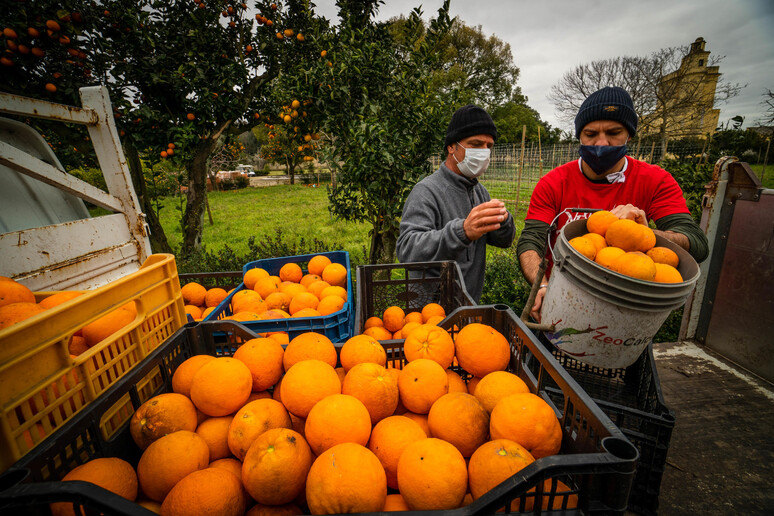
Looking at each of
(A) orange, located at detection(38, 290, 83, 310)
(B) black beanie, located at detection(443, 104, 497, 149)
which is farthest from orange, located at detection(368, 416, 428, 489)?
(B) black beanie, located at detection(443, 104, 497, 149)

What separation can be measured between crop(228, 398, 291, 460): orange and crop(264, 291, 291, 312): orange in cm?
121

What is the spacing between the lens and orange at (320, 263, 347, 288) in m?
Result: 2.85

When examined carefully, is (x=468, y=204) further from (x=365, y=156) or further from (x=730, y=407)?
(x=730, y=407)

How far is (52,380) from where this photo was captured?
96 cm

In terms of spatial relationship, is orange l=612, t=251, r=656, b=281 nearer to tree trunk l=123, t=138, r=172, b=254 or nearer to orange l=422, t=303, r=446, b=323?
orange l=422, t=303, r=446, b=323

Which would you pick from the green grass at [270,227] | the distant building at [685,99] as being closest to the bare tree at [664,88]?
the distant building at [685,99]

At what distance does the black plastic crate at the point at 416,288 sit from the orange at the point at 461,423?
1041 mm

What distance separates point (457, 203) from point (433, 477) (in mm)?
2351

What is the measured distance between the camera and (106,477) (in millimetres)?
933

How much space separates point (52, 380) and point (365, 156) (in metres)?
3.70

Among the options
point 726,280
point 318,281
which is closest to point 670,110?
point 726,280

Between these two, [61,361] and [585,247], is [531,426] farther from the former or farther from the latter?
[61,361]

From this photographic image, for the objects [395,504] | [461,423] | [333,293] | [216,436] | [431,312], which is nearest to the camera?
[395,504]

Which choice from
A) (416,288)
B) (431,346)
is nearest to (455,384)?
(431,346)
